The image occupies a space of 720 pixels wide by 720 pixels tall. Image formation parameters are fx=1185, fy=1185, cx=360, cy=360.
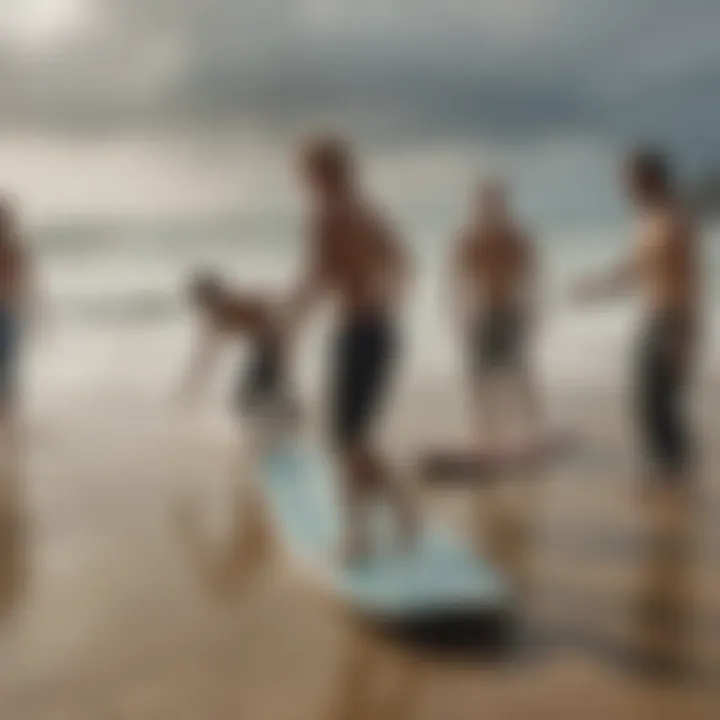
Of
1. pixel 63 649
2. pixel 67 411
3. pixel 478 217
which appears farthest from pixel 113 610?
pixel 478 217

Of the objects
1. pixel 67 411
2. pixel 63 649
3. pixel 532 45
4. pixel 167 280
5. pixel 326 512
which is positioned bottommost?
pixel 63 649

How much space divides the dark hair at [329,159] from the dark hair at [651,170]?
0.99ft

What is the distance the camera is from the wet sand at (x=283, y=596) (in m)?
1.13

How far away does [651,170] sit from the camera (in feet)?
4.14

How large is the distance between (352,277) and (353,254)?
24 millimetres

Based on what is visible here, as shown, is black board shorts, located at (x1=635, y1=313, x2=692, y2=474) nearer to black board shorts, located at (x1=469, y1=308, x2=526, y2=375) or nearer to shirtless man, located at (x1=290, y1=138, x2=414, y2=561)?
black board shorts, located at (x1=469, y1=308, x2=526, y2=375)

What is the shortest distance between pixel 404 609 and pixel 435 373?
9.7 inches

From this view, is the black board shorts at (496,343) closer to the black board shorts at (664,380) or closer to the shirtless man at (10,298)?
the black board shorts at (664,380)

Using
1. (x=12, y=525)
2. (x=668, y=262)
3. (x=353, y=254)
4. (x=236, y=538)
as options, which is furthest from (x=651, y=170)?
(x=12, y=525)

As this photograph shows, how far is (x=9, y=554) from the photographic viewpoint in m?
1.28

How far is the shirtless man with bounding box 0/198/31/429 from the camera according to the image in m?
1.23

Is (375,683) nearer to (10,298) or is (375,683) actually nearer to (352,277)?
(352,277)

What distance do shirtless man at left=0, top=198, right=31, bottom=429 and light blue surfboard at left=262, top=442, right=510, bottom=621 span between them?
282 mm

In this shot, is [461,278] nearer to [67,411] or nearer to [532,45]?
[532,45]
